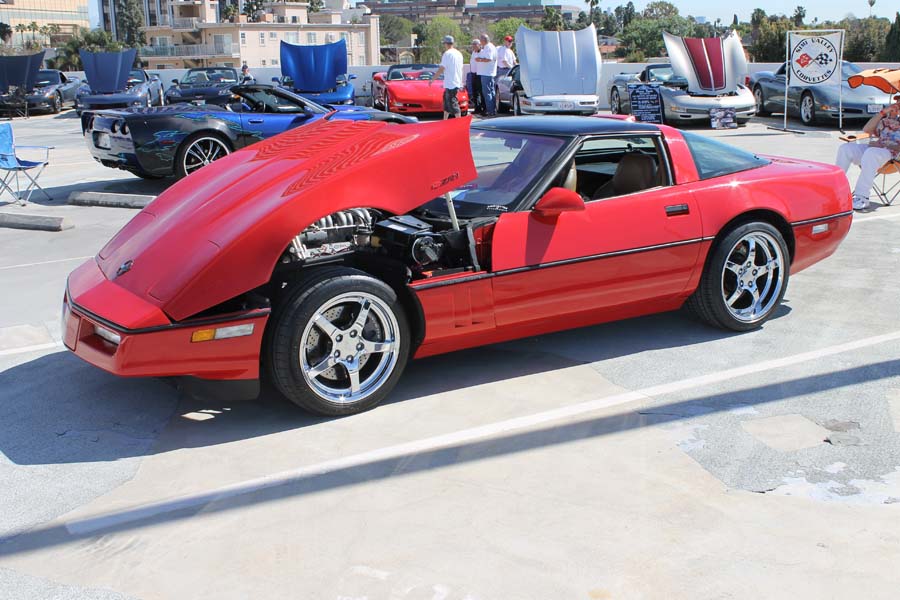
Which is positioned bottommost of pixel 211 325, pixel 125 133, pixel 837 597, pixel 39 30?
pixel 837 597

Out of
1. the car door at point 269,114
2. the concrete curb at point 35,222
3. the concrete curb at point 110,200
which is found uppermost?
the car door at point 269,114

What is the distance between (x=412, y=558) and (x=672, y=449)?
1.39 metres

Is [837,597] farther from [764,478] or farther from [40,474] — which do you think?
[40,474]

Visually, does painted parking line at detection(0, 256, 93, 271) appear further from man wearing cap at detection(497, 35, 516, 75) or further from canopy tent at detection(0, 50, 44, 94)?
canopy tent at detection(0, 50, 44, 94)

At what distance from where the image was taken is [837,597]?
2.89m

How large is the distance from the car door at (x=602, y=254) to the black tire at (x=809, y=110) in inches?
534

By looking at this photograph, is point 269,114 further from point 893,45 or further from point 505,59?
point 893,45

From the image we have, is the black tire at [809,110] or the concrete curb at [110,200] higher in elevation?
the black tire at [809,110]

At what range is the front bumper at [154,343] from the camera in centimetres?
384

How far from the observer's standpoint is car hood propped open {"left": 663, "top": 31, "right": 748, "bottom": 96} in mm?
17703

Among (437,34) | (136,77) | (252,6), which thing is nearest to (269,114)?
(136,77)

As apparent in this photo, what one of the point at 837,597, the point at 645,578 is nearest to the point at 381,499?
the point at 645,578

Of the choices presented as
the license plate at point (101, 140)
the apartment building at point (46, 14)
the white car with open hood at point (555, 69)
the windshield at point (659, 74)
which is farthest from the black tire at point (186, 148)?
the apartment building at point (46, 14)

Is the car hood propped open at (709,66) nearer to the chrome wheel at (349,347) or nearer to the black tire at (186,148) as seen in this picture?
the black tire at (186,148)
